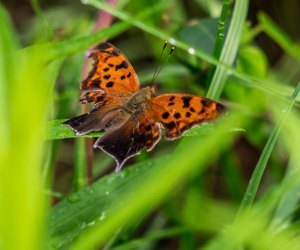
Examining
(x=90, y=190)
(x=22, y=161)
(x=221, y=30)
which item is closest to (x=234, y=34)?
(x=221, y=30)

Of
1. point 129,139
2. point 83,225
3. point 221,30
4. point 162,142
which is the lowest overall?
point 162,142

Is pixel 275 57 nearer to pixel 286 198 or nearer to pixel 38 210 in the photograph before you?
pixel 286 198

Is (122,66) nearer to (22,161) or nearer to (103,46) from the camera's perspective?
(103,46)

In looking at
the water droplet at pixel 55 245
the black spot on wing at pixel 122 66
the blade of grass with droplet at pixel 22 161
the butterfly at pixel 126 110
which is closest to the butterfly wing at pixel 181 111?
the butterfly at pixel 126 110

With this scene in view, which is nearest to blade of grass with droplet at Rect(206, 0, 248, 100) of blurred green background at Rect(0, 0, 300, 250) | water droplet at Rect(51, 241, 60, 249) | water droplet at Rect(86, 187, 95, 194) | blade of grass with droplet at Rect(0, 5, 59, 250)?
blurred green background at Rect(0, 0, 300, 250)

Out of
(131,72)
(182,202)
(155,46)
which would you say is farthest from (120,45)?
(131,72)

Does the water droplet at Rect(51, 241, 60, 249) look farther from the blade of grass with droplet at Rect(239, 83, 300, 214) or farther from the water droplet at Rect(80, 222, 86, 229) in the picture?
the blade of grass with droplet at Rect(239, 83, 300, 214)

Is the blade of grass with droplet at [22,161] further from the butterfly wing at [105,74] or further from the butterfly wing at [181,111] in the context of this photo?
the butterfly wing at [105,74]
